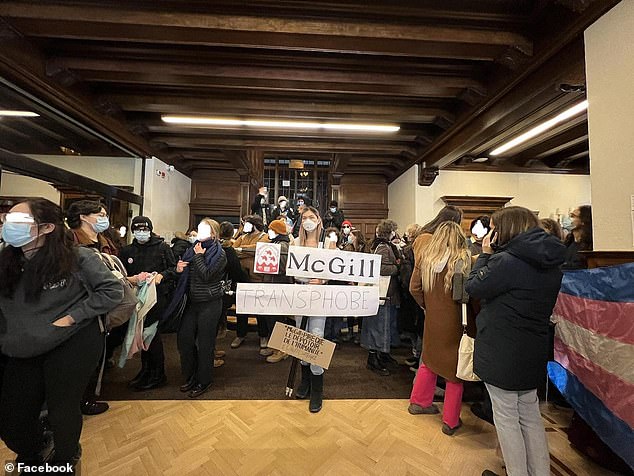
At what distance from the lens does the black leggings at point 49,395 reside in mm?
1341

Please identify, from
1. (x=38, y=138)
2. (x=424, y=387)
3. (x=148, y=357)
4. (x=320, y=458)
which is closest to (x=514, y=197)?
(x=424, y=387)

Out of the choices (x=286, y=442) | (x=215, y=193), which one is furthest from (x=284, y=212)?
(x=286, y=442)

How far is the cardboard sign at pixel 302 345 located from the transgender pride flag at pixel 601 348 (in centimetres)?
140

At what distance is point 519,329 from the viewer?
142cm

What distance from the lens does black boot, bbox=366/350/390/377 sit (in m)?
2.97

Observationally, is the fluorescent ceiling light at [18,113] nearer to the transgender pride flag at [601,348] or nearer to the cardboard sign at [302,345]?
the cardboard sign at [302,345]

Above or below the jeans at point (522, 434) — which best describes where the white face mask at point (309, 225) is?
above

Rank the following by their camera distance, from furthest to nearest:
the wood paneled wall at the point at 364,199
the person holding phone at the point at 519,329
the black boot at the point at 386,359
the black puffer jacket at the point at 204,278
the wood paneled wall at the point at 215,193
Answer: the wood paneled wall at the point at 364,199
the wood paneled wall at the point at 215,193
the black boot at the point at 386,359
the black puffer jacket at the point at 204,278
the person holding phone at the point at 519,329

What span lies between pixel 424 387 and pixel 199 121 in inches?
160

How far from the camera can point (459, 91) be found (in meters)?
3.42

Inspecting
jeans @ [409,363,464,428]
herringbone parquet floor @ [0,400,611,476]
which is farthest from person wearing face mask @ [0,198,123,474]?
jeans @ [409,363,464,428]

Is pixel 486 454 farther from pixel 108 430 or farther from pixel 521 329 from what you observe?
pixel 108 430

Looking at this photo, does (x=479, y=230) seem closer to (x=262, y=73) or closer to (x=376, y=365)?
(x=376, y=365)
